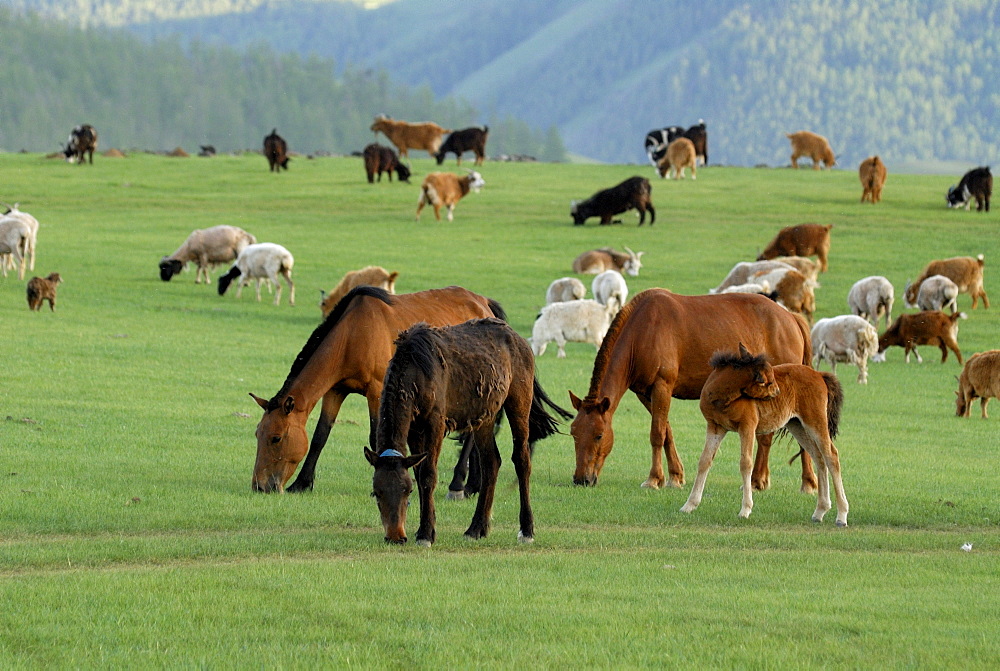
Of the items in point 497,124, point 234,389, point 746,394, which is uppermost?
point 497,124

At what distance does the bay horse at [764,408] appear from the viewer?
1078 centimetres

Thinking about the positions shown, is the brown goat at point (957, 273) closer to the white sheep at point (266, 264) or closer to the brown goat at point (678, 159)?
the white sheep at point (266, 264)

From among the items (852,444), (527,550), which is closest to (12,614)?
(527,550)

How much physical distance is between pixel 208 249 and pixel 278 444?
22.4 meters

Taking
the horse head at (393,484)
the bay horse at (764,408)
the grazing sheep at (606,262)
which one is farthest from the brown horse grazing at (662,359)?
the grazing sheep at (606,262)

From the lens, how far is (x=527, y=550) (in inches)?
370

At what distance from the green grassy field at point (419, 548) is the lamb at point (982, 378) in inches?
20.6

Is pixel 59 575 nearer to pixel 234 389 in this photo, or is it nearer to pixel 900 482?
pixel 900 482

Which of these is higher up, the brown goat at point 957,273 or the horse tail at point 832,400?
the brown goat at point 957,273

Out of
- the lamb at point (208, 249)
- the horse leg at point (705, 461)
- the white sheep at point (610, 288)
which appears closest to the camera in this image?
the horse leg at point (705, 461)

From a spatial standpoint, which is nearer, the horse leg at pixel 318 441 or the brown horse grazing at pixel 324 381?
the brown horse grazing at pixel 324 381

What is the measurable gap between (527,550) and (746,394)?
8.46 ft

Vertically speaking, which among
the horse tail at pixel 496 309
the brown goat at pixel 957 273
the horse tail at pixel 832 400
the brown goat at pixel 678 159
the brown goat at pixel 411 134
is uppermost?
the brown goat at pixel 411 134

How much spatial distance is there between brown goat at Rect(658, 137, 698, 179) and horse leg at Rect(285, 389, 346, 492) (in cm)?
4656
